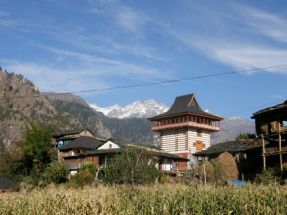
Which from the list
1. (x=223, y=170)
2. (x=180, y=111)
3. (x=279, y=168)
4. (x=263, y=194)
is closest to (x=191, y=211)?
(x=263, y=194)

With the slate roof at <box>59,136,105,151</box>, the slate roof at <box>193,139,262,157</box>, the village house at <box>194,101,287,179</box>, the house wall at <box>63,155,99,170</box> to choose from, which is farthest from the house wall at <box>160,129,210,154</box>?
the village house at <box>194,101,287,179</box>

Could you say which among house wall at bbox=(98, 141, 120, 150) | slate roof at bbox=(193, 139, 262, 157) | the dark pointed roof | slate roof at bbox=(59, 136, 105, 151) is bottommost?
slate roof at bbox=(193, 139, 262, 157)

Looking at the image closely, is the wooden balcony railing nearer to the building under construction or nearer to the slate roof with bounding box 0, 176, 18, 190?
the building under construction

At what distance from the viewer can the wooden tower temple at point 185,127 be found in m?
80.0

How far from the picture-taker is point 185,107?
83625mm

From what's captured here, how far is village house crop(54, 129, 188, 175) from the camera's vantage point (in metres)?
68.8

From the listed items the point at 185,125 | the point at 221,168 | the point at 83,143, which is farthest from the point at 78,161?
the point at 221,168

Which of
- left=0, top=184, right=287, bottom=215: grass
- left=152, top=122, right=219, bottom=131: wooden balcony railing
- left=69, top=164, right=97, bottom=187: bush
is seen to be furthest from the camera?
left=152, top=122, right=219, bottom=131: wooden balcony railing

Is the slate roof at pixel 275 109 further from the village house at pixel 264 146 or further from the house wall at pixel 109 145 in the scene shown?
the house wall at pixel 109 145

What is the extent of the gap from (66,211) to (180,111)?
221ft

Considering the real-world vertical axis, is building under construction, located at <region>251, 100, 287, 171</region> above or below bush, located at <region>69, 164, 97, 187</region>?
above

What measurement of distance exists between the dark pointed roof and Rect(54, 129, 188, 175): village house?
7997 mm

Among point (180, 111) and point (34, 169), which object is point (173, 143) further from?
point (34, 169)

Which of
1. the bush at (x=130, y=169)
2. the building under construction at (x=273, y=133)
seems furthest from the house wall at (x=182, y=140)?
the bush at (x=130, y=169)
